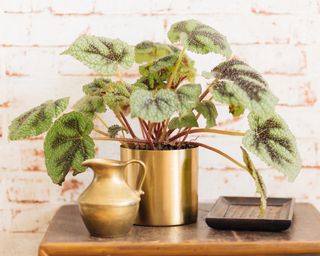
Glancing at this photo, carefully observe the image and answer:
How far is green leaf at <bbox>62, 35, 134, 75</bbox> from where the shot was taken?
153 centimetres

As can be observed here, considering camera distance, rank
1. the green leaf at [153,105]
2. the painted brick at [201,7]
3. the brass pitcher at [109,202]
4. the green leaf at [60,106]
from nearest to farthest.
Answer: the green leaf at [153,105]
the brass pitcher at [109,202]
the green leaf at [60,106]
the painted brick at [201,7]

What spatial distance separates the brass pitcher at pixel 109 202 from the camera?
4.82ft

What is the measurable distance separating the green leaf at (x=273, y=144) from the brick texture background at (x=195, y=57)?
0.41m

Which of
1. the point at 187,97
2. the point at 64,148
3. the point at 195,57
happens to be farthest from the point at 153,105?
the point at 195,57

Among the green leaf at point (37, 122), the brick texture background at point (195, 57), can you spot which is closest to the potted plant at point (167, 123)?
the green leaf at point (37, 122)

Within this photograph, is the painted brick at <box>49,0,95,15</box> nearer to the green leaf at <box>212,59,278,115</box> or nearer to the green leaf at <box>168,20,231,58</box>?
the green leaf at <box>168,20,231,58</box>

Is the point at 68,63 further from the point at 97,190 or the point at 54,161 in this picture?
the point at 97,190

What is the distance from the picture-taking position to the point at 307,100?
193 cm

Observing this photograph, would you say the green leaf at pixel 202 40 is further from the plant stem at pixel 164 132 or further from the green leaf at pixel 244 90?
the plant stem at pixel 164 132

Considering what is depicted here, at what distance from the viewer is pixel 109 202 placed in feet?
4.82

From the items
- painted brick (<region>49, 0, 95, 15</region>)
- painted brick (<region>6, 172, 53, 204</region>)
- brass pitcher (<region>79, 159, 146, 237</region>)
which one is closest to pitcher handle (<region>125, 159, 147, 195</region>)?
brass pitcher (<region>79, 159, 146, 237</region>)

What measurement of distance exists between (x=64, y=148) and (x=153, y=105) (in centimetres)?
31

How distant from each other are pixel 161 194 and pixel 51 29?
2.15ft

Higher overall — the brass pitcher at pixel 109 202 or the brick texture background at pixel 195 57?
the brick texture background at pixel 195 57
